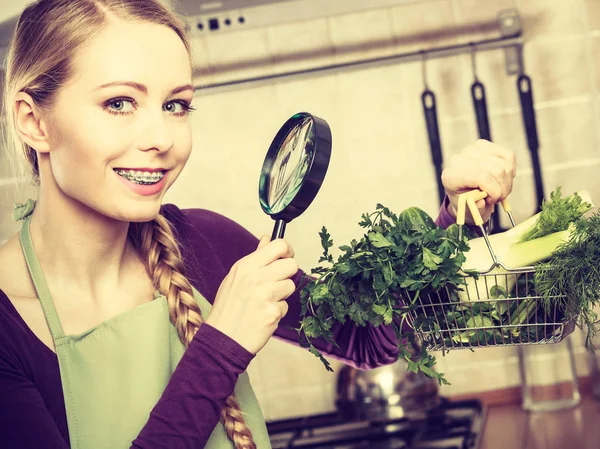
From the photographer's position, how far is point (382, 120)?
193 centimetres

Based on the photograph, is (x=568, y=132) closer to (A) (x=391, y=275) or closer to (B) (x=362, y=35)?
(B) (x=362, y=35)

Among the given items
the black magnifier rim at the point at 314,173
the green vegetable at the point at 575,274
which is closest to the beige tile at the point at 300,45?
the black magnifier rim at the point at 314,173

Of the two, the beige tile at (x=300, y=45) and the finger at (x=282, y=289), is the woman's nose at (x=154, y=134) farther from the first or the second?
the beige tile at (x=300, y=45)

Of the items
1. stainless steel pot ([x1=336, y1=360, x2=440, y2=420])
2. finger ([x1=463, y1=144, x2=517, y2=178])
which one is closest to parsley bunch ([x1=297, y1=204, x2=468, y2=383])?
finger ([x1=463, y1=144, x2=517, y2=178])

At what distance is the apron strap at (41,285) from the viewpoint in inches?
41.3

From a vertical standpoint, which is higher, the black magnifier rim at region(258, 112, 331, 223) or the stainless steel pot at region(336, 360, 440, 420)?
the black magnifier rim at region(258, 112, 331, 223)

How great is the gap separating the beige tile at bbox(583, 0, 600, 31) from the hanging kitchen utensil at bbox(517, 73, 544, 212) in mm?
200

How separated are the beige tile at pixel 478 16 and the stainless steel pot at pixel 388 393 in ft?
2.60

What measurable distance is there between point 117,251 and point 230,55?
0.90m

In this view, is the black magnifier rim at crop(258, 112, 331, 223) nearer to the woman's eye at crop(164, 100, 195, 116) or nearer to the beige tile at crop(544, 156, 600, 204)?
the woman's eye at crop(164, 100, 195, 116)

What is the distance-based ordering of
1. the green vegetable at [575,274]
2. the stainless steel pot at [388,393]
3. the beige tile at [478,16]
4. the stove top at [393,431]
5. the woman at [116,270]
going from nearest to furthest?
the green vegetable at [575,274] < the woman at [116,270] < the stove top at [393,431] < the stainless steel pot at [388,393] < the beige tile at [478,16]

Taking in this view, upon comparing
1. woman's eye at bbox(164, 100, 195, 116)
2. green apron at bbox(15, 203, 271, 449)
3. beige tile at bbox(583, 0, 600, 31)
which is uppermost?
beige tile at bbox(583, 0, 600, 31)

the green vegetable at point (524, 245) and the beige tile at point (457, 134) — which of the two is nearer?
the green vegetable at point (524, 245)

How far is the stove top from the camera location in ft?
5.17
